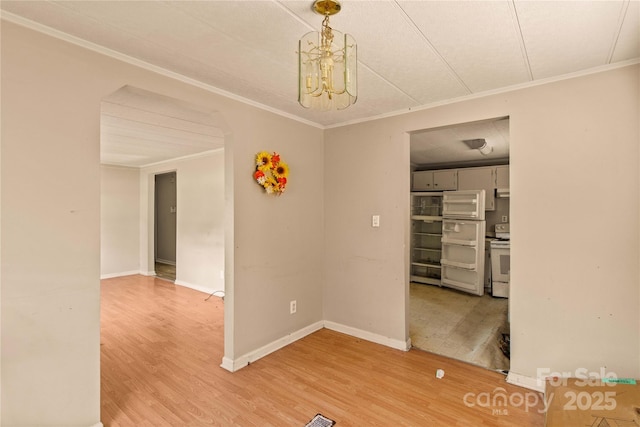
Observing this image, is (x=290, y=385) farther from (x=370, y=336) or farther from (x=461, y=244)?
(x=461, y=244)

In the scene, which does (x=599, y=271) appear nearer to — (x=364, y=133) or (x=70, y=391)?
(x=364, y=133)

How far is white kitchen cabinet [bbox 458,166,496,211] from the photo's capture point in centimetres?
508

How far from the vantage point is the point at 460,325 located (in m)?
3.52

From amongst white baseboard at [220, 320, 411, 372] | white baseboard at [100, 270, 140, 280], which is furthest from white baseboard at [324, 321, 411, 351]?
white baseboard at [100, 270, 140, 280]

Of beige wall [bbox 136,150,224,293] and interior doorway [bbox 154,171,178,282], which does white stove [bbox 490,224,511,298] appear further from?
interior doorway [bbox 154,171,178,282]

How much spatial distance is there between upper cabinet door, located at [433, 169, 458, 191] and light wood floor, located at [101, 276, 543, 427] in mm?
3478

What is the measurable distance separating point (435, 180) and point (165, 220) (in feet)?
20.1

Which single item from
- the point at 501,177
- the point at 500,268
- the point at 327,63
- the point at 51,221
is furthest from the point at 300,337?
the point at 501,177

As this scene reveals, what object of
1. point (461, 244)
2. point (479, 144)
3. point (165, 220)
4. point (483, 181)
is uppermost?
point (479, 144)

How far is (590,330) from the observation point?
2080 millimetres

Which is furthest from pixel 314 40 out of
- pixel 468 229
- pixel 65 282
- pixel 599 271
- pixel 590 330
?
pixel 468 229

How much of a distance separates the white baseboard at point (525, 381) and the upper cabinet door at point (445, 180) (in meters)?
3.66

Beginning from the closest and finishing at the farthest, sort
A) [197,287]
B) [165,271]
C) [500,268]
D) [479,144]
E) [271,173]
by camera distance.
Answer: [271,173], [479,144], [500,268], [197,287], [165,271]

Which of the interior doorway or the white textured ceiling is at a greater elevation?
the white textured ceiling
